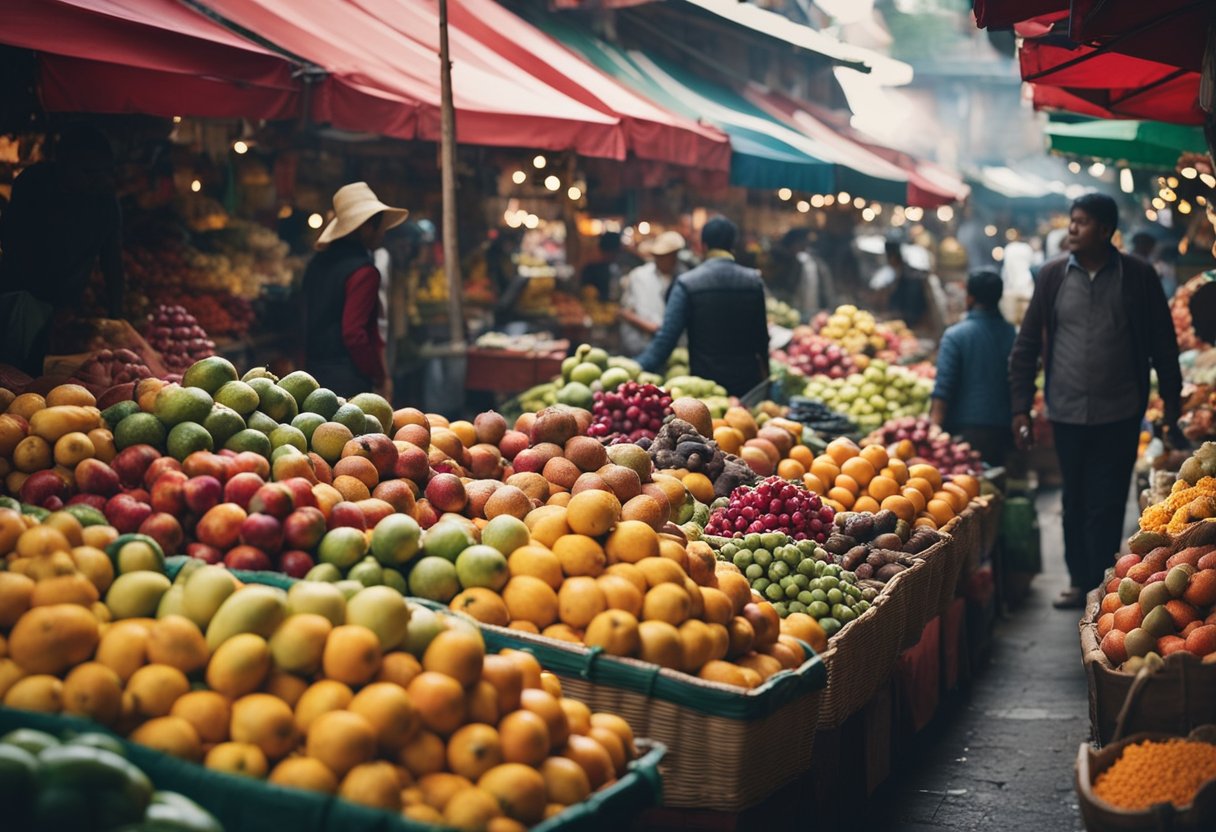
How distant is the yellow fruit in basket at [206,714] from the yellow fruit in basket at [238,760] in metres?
0.05

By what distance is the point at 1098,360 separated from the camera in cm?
716

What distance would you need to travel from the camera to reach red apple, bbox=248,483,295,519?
3.56 metres

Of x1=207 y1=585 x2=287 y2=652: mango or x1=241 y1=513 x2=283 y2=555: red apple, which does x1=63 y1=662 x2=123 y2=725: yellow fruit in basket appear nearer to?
x1=207 y1=585 x2=287 y2=652: mango

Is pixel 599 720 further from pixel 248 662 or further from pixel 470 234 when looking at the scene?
pixel 470 234

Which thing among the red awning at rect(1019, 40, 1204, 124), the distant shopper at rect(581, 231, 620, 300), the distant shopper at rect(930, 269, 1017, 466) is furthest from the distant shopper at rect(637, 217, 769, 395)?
the distant shopper at rect(581, 231, 620, 300)

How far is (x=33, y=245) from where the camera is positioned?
6262 mm

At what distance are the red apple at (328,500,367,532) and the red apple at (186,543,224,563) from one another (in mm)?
332

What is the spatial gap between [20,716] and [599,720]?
1314mm

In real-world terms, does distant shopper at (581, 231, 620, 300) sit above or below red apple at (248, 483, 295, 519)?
→ above

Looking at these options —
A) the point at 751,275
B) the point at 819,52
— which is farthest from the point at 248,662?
the point at 819,52

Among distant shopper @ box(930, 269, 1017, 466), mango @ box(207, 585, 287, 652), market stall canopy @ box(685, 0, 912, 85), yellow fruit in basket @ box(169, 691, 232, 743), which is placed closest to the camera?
yellow fruit in basket @ box(169, 691, 232, 743)

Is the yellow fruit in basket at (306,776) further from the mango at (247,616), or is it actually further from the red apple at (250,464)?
the red apple at (250,464)

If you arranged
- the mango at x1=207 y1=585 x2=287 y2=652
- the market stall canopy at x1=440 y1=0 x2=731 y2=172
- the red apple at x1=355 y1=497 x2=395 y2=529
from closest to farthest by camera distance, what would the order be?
1. the mango at x1=207 y1=585 x2=287 y2=652
2. the red apple at x1=355 y1=497 x2=395 y2=529
3. the market stall canopy at x1=440 y1=0 x2=731 y2=172

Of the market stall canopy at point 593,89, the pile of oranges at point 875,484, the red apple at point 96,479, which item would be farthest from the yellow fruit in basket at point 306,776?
the market stall canopy at point 593,89
